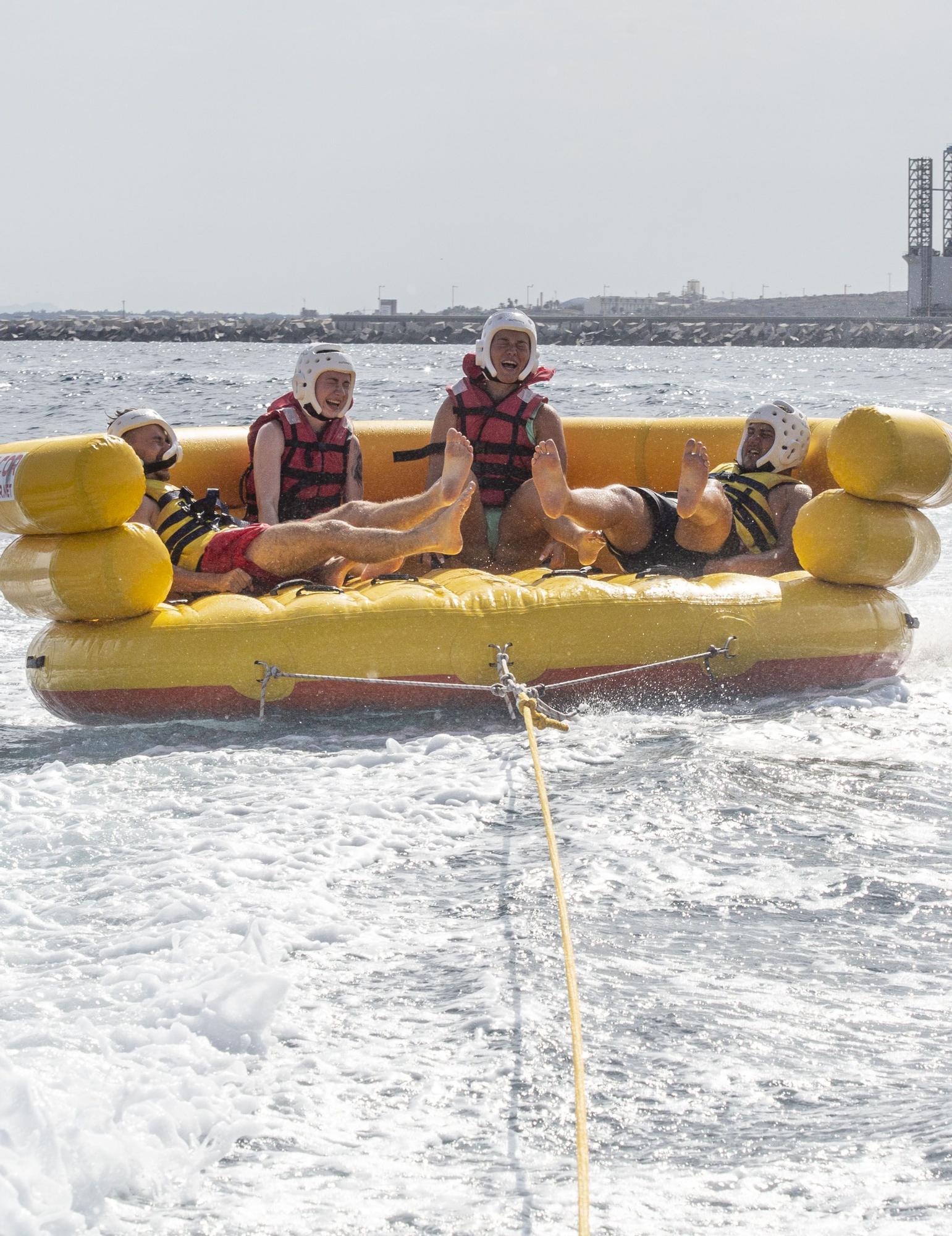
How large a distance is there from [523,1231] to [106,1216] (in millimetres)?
454

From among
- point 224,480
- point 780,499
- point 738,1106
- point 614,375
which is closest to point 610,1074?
point 738,1106

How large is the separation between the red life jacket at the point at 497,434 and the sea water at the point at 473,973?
98 centimetres

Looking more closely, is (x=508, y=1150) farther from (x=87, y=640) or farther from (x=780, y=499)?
(x=780, y=499)

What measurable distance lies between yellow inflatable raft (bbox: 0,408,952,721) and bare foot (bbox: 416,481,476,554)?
0.11 meters

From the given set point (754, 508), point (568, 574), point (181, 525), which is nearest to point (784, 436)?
point (754, 508)

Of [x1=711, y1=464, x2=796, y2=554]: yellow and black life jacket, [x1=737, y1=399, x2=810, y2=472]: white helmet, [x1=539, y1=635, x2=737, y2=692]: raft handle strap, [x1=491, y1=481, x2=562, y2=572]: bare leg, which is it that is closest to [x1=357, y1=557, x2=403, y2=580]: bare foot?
[x1=491, y1=481, x2=562, y2=572]: bare leg

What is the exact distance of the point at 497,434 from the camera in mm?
4277

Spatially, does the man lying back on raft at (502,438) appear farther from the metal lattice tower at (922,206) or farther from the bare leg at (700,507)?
the metal lattice tower at (922,206)

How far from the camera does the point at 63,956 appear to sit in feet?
6.89

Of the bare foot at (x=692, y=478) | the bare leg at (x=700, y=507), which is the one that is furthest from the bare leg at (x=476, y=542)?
the bare foot at (x=692, y=478)

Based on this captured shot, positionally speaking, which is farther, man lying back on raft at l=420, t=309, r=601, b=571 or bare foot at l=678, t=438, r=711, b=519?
man lying back on raft at l=420, t=309, r=601, b=571

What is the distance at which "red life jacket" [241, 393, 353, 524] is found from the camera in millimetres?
4191

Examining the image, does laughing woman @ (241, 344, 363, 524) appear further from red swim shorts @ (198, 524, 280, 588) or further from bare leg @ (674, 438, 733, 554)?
bare leg @ (674, 438, 733, 554)

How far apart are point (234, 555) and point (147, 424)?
0.48 m
